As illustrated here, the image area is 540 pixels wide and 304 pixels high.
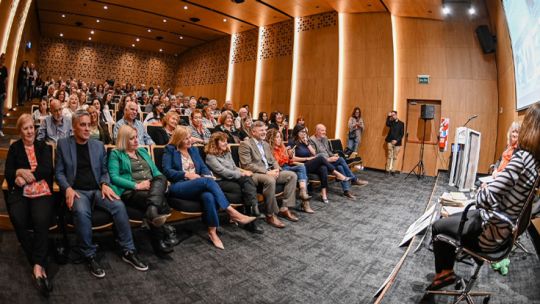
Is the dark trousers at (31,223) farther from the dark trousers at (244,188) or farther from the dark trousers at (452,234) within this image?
the dark trousers at (452,234)

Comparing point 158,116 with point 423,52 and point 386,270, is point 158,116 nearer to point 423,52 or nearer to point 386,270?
point 386,270

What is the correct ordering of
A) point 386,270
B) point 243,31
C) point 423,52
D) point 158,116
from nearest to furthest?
point 386,270
point 158,116
point 423,52
point 243,31

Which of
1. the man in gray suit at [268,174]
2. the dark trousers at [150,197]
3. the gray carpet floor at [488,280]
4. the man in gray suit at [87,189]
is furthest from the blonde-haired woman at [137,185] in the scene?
the gray carpet floor at [488,280]

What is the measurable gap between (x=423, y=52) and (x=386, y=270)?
630cm

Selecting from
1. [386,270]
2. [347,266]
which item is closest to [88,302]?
[347,266]

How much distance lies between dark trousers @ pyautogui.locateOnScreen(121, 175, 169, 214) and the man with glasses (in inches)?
63.7

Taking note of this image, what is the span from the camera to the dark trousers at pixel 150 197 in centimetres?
237

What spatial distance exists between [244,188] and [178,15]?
8460 millimetres

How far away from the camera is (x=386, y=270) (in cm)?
246

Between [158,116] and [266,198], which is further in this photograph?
[158,116]

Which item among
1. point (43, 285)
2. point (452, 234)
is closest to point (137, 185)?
point (43, 285)

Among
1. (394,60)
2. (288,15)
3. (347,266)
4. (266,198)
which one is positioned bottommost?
(347,266)

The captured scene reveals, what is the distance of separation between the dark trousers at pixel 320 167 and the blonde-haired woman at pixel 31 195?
3.01 m

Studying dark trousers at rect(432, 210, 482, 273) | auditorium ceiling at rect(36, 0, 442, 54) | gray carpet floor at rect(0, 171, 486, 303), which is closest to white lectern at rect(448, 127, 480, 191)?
gray carpet floor at rect(0, 171, 486, 303)
